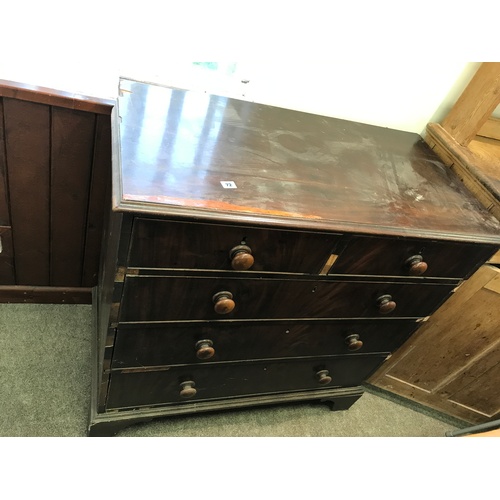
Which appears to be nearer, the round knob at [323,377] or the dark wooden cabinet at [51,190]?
the dark wooden cabinet at [51,190]

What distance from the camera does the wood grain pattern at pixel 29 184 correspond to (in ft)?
3.74

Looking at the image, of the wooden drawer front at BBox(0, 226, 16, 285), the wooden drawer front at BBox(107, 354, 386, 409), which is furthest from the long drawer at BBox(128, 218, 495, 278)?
the wooden drawer front at BBox(0, 226, 16, 285)

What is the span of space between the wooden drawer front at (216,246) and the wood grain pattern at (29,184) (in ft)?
2.21

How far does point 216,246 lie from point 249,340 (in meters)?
0.41

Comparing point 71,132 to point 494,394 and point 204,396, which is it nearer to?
point 204,396

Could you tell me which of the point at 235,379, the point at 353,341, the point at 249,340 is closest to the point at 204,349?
the point at 249,340

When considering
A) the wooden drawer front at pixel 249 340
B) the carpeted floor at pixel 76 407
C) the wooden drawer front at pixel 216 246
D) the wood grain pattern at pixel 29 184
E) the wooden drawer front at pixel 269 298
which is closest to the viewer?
the wooden drawer front at pixel 216 246

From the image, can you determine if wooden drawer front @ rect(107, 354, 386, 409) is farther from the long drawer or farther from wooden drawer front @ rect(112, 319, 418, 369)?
the long drawer

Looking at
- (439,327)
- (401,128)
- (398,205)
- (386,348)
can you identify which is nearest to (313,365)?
(386,348)

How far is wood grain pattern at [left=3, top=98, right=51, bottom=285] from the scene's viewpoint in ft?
3.74

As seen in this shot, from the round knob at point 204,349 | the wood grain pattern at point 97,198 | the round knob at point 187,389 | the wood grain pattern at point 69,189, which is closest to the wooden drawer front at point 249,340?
the round knob at point 204,349

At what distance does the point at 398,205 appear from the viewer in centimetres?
98

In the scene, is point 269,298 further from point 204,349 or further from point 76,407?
point 76,407

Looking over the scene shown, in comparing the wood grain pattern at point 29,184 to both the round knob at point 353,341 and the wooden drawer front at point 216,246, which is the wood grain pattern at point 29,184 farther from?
the round knob at point 353,341
